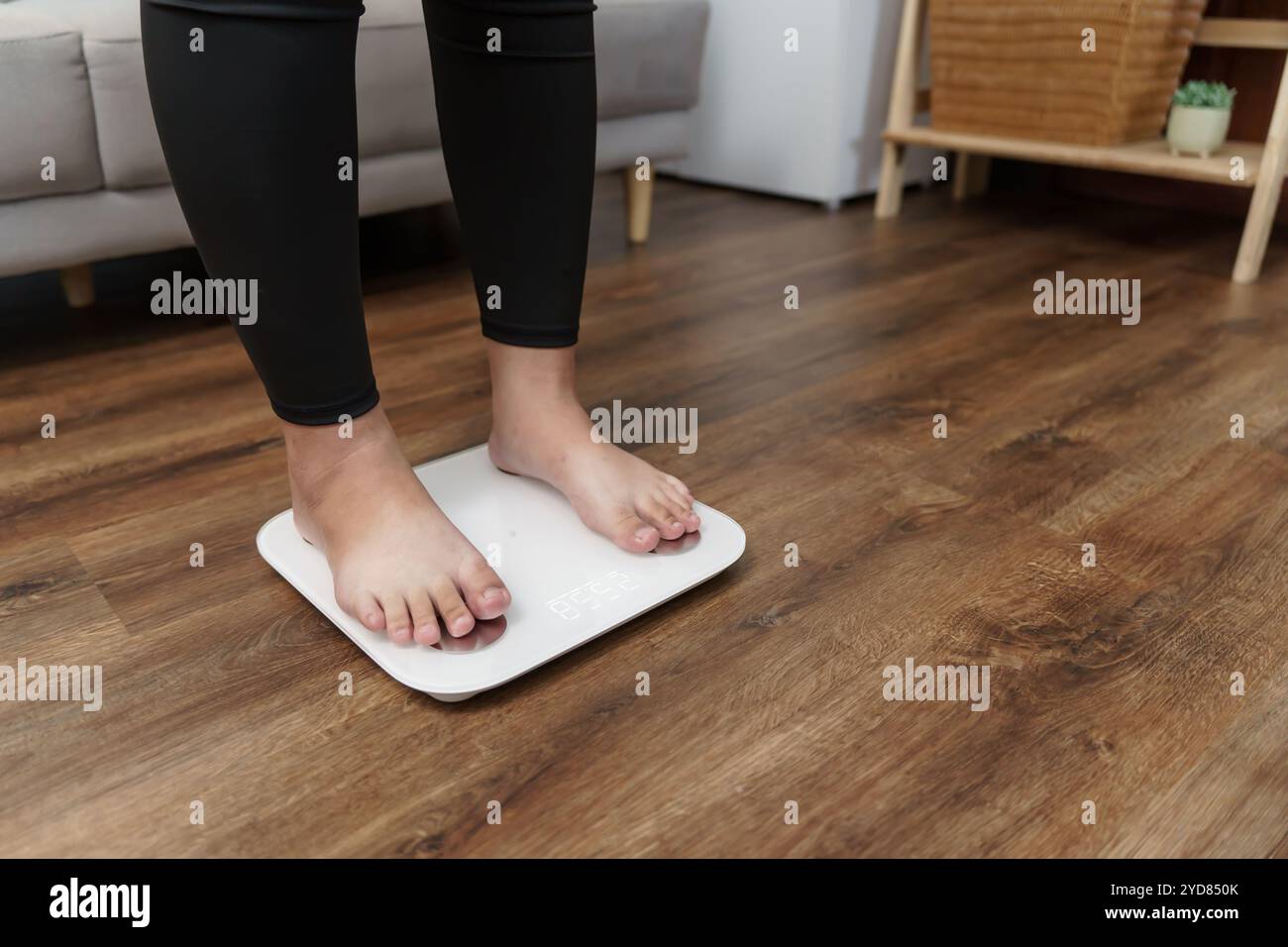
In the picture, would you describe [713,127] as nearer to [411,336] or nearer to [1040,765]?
[411,336]

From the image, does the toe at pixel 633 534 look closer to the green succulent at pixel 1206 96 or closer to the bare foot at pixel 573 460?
the bare foot at pixel 573 460

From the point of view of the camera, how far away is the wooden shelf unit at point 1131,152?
1559 mm

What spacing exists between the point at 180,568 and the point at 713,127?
171cm

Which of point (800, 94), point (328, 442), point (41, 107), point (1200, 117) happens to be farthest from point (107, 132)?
point (1200, 117)

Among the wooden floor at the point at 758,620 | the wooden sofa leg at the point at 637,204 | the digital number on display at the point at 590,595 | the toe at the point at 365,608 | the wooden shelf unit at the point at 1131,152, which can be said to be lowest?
the wooden floor at the point at 758,620

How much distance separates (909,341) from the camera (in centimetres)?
132

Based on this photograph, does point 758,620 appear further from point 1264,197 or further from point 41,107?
point 1264,197

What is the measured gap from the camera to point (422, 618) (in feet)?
2.17

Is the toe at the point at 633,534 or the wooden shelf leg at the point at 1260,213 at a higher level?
the wooden shelf leg at the point at 1260,213

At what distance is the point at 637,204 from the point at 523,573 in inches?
45.4

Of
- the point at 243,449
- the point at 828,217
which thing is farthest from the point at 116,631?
the point at 828,217

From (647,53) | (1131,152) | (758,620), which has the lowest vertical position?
(758,620)

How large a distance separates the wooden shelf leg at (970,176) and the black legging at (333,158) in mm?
1567

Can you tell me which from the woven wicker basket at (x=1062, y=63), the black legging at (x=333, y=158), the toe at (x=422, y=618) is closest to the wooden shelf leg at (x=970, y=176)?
the woven wicker basket at (x=1062, y=63)
